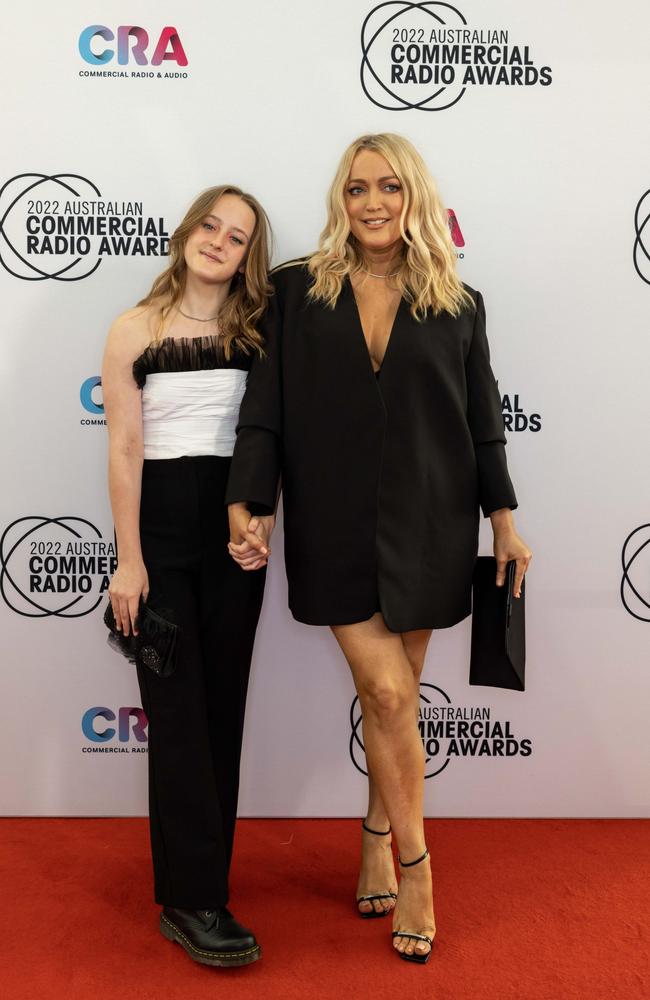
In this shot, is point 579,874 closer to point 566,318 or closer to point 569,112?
point 566,318

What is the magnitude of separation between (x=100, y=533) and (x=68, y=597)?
0.24 meters

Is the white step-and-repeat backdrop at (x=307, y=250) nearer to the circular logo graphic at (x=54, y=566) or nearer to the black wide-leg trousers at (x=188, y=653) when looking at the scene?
the circular logo graphic at (x=54, y=566)

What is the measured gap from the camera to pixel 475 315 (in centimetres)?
256

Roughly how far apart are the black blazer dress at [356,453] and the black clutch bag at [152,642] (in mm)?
345

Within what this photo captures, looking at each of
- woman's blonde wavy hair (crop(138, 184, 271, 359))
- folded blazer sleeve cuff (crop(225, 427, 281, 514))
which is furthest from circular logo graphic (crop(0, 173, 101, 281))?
folded blazer sleeve cuff (crop(225, 427, 281, 514))

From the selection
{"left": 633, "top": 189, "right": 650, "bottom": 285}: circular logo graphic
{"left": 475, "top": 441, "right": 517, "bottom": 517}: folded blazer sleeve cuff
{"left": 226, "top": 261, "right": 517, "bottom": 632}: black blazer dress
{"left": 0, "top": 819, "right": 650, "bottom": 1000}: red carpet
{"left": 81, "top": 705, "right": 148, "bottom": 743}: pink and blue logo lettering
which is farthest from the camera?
{"left": 81, "top": 705, "right": 148, "bottom": 743}: pink and blue logo lettering

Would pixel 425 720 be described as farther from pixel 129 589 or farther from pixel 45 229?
pixel 45 229

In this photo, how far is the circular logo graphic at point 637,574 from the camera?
3.23 m

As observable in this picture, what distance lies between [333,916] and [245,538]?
3.60 ft

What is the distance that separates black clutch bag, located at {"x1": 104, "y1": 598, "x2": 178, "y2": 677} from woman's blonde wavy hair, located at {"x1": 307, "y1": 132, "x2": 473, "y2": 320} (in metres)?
0.91

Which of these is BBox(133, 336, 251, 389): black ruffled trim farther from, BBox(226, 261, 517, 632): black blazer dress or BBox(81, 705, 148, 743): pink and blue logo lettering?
BBox(81, 705, 148, 743): pink and blue logo lettering

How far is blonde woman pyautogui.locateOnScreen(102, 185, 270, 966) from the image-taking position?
236 cm

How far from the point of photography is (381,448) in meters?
2.38

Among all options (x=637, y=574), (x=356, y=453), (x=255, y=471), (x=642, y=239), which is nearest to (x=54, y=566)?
(x=255, y=471)
